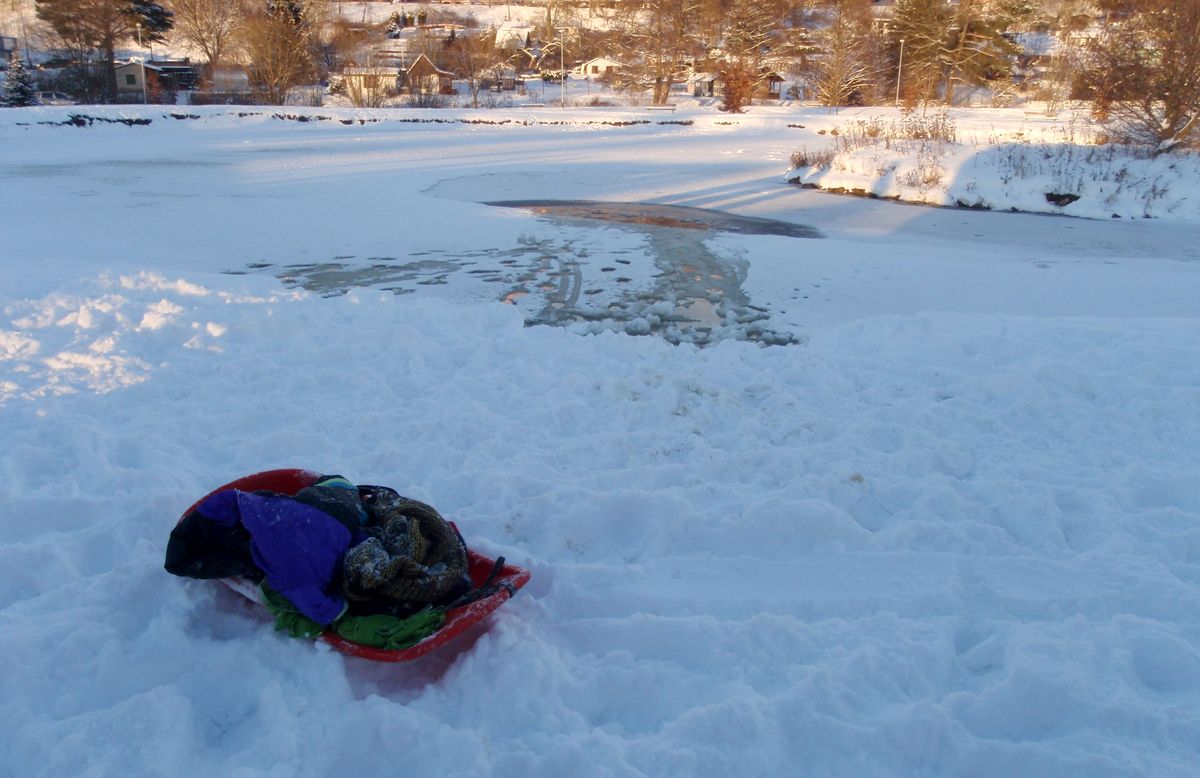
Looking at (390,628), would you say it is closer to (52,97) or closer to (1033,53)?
(52,97)

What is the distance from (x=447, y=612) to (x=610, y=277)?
6386 mm

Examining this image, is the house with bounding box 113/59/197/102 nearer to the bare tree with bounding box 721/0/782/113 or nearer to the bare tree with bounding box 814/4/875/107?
the bare tree with bounding box 721/0/782/113

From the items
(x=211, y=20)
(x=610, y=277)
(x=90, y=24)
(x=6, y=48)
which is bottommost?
(x=610, y=277)

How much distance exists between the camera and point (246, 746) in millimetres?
2742

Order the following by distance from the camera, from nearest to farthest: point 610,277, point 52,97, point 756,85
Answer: point 610,277, point 52,97, point 756,85

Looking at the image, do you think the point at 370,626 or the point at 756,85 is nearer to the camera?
the point at 370,626

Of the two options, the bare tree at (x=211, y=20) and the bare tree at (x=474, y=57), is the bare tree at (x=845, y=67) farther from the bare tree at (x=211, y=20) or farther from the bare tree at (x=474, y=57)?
the bare tree at (x=211, y=20)

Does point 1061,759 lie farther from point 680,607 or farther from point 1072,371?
point 1072,371

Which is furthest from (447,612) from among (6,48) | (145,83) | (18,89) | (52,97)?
(6,48)

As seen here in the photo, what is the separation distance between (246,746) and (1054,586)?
319cm

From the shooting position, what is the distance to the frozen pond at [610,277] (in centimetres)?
743

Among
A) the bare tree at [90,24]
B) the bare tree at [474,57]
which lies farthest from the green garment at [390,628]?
the bare tree at [474,57]

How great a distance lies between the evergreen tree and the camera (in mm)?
34031

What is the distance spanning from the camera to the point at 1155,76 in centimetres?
1711
